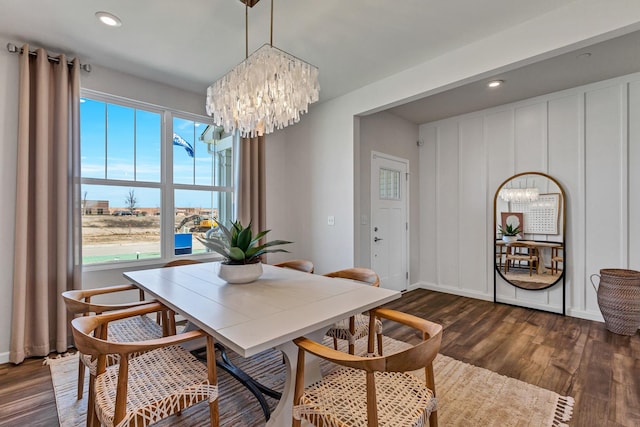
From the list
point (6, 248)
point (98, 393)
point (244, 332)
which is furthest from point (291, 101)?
point (6, 248)

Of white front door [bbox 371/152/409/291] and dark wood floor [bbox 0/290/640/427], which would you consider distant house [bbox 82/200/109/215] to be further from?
white front door [bbox 371/152/409/291]

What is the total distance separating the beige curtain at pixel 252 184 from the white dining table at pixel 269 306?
160 centimetres

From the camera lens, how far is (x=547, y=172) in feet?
12.2

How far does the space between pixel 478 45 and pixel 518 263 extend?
9.22 ft

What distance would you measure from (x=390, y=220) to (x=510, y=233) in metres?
1.56

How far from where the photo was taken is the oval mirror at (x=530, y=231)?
3621 mm

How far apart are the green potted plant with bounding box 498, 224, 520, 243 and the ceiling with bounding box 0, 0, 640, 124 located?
1.78m

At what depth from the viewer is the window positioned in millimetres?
2932

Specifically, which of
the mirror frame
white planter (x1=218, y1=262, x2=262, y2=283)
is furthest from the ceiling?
white planter (x1=218, y1=262, x2=262, y2=283)

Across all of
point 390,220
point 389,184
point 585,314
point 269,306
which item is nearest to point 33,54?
point 269,306

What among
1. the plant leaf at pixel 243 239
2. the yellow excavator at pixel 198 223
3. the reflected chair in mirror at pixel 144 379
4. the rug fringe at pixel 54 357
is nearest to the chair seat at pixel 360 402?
the reflected chair in mirror at pixel 144 379

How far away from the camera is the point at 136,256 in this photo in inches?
125

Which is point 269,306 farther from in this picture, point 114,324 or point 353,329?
point 114,324

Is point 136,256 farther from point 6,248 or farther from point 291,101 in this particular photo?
point 291,101
